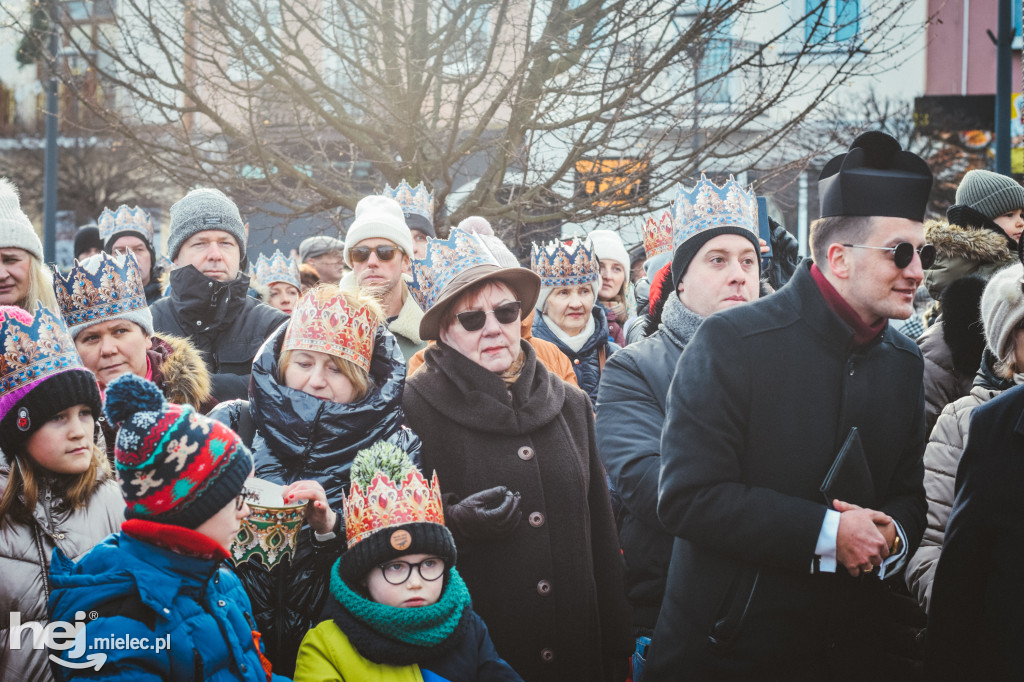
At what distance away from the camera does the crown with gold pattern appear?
4.04 metres

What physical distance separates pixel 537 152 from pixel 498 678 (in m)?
5.88

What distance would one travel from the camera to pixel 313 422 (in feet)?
10.6

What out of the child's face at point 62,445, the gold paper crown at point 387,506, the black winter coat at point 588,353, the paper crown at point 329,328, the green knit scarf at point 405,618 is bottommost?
the green knit scarf at point 405,618

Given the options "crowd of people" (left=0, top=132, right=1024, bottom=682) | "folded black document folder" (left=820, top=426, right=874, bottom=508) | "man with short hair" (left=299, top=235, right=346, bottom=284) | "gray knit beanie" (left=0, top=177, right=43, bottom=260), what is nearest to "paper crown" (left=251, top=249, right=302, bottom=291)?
"man with short hair" (left=299, top=235, right=346, bottom=284)

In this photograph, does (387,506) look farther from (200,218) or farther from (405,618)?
(200,218)

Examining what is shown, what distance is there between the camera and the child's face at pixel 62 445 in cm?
307

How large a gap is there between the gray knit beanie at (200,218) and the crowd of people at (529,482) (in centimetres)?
95

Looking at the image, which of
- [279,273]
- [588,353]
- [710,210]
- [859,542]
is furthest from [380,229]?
[859,542]

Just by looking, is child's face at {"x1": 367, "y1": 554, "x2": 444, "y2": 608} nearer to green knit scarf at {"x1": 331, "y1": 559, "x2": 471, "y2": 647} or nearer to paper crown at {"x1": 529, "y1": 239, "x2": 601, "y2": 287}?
green knit scarf at {"x1": 331, "y1": 559, "x2": 471, "y2": 647}

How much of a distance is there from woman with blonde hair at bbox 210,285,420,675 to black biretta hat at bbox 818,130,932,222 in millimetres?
1646

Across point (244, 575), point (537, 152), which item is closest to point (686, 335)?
point (244, 575)

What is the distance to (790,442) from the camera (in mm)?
2662

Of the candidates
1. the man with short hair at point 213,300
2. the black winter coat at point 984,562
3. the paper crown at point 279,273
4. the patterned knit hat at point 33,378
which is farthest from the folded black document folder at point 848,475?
the paper crown at point 279,273

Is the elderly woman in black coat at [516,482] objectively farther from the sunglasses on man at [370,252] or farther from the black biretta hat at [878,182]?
the sunglasses on man at [370,252]
